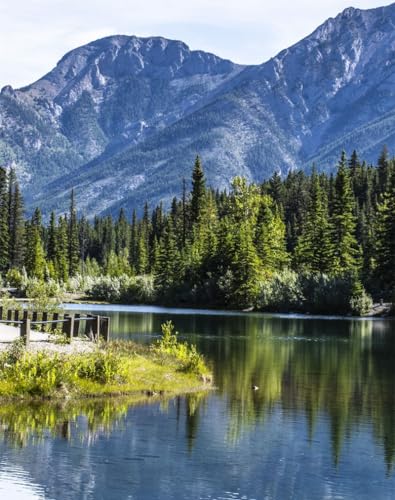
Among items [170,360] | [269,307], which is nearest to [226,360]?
[170,360]

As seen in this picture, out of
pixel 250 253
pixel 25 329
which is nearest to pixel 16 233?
pixel 250 253

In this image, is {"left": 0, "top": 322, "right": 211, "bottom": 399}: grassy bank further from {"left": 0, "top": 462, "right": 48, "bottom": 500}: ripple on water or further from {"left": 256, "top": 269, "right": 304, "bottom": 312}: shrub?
{"left": 256, "top": 269, "right": 304, "bottom": 312}: shrub

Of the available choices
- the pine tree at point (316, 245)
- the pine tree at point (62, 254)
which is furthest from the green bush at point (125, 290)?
the pine tree at point (62, 254)

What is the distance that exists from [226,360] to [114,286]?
8956cm

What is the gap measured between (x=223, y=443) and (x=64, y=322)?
15.9 m

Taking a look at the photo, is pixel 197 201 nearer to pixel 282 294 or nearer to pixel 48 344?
pixel 282 294

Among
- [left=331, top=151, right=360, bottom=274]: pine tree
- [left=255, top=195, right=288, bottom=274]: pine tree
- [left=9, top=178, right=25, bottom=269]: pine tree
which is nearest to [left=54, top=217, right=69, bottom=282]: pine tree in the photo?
[left=9, top=178, right=25, bottom=269]: pine tree

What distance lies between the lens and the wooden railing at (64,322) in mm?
38875

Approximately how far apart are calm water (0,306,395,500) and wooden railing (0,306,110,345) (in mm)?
5827

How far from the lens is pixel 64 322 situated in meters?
42.8

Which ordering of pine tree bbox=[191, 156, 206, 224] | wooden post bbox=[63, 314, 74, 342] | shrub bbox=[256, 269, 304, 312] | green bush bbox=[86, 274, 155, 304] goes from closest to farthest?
1. wooden post bbox=[63, 314, 74, 342]
2. shrub bbox=[256, 269, 304, 312]
3. green bush bbox=[86, 274, 155, 304]
4. pine tree bbox=[191, 156, 206, 224]

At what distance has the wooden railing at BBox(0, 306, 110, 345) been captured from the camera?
38.9m

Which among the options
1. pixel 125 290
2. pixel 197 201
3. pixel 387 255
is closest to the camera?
pixel 387 255

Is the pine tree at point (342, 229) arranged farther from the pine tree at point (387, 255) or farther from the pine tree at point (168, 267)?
the pine tree at point (168, 267)
